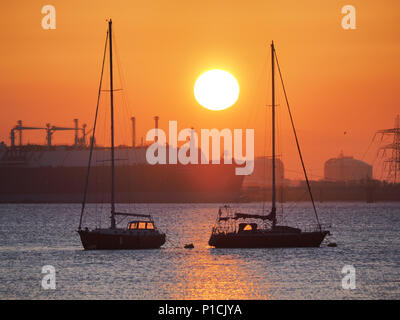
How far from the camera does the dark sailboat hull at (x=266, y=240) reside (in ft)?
153

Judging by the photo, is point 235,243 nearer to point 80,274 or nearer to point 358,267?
point 358,267

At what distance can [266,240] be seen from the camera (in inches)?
1829

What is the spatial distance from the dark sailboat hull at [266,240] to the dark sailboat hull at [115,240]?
14.6ft

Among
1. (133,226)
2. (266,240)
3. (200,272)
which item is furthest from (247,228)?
(200,272)

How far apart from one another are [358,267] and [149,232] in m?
12.6

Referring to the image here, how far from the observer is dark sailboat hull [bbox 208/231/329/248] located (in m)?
46.5

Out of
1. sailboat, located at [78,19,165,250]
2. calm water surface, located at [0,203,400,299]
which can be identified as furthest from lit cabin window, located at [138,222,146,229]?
calm water surface, located at [0,203,400,299]

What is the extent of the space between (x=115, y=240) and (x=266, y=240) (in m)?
8.82

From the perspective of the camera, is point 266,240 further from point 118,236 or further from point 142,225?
point 118,236

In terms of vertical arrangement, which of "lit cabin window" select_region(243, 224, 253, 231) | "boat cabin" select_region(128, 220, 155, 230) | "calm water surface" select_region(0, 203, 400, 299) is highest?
"boat cabin" select_region(128, 220, 155, 230)

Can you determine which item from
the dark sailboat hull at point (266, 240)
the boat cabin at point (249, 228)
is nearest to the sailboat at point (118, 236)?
the dark sailboat hull at point (266, 240)

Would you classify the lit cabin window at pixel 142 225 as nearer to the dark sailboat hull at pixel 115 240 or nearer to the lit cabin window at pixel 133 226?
→ the lit cabin window at pixel 133 226

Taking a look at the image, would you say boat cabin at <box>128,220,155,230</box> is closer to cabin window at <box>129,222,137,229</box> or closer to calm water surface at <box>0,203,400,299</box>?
cabin window at <box>129,222,137,229</box>

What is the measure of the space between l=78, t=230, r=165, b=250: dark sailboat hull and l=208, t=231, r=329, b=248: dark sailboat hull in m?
4.44
